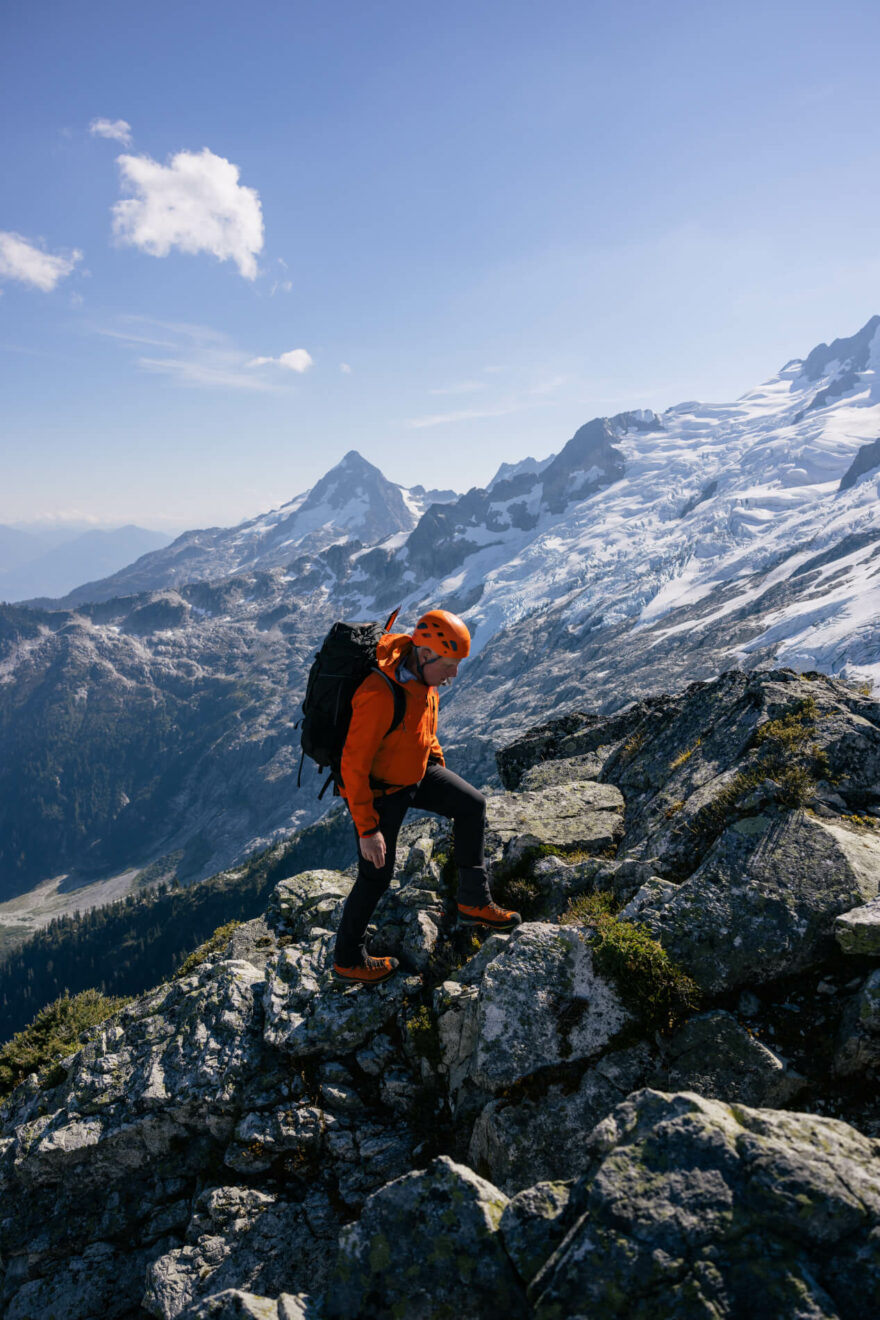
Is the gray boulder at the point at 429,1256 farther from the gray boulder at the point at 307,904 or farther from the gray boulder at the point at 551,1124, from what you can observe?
the gray boulder at the point at 307,904

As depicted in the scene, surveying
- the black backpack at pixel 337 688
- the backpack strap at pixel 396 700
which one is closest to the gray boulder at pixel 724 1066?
the backpack strap at pixel 396 700

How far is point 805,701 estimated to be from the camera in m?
10.9

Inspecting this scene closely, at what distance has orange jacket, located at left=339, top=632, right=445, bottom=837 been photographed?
8391 mm

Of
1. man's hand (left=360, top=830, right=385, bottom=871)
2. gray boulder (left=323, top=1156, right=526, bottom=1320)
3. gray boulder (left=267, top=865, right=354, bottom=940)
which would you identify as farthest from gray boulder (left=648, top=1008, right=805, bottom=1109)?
gray boulder (left=267, top=865, right=354, bottom=940)

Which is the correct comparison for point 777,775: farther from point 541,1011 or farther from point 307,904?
point 307,904

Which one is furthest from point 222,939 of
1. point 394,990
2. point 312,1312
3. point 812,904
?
point 812,904

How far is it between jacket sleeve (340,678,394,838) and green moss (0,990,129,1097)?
8763 millimetres

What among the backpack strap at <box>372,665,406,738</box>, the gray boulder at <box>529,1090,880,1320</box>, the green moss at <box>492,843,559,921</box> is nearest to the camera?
the gray boulder at <box>529,1090,880,1320</box>

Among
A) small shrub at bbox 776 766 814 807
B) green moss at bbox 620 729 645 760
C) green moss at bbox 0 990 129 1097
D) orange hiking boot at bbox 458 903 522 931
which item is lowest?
green moss at bbox 0 990 129 1097

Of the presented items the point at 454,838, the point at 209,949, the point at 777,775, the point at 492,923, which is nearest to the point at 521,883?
the point at 492,923

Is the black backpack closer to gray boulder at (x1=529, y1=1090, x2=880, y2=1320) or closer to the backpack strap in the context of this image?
the backpack strap

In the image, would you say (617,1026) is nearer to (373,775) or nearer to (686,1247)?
(686,1247)

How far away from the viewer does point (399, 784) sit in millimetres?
9172

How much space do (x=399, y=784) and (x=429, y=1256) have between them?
5.13 metres
